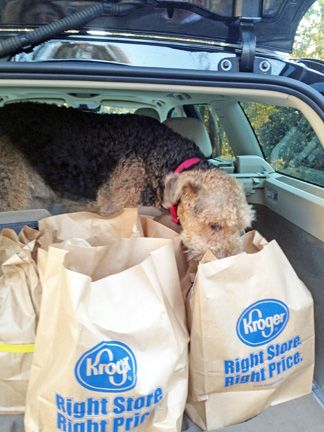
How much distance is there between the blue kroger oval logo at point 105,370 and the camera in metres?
1.29

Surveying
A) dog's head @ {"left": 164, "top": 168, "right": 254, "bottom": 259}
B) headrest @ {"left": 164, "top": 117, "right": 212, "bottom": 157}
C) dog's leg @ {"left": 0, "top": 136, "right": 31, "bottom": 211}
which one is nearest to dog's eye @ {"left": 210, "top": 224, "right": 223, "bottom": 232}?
dog's head @ {"left": 164, "top": 168, "right": 254, "bottom": 259}

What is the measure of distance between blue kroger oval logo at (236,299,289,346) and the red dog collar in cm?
82

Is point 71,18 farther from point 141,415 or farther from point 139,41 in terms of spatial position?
Answer: point 141,415

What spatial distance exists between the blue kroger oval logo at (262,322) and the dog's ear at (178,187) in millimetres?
815

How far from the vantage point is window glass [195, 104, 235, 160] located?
3.44 meters

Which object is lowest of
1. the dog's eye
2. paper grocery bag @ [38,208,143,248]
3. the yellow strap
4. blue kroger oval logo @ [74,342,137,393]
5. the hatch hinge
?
the yellow strap

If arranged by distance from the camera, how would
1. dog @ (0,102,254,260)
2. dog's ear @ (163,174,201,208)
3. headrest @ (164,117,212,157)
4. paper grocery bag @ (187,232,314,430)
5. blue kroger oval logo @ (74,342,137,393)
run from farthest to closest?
1. headrest @ (164,117,212,157)
2. dog @ (0,102,254,260)
3. dog's ear @ (163,174,201,208)
4. paper grocery bag @ (187,232,314,430)
5. blue kroger oval logo @ (74,342,137,393)

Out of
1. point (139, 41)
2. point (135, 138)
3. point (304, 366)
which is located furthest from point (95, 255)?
point (135, 138)

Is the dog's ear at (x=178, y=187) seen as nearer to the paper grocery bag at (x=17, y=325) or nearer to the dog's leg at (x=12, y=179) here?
the paper grocery bag at (x=17, y=325)

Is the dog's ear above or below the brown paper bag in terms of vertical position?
above

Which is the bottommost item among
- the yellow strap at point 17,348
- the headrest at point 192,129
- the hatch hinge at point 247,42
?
the yellow strap at point 17,348

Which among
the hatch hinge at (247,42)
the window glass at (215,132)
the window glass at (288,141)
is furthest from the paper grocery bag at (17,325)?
the window glass at (215,132)

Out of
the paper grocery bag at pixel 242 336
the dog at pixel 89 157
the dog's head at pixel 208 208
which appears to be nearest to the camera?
the paper grocery bag at pixel 242 336

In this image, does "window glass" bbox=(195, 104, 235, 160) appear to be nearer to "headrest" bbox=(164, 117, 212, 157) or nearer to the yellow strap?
"headrest" bbox=(164, 117, 212, 157)
